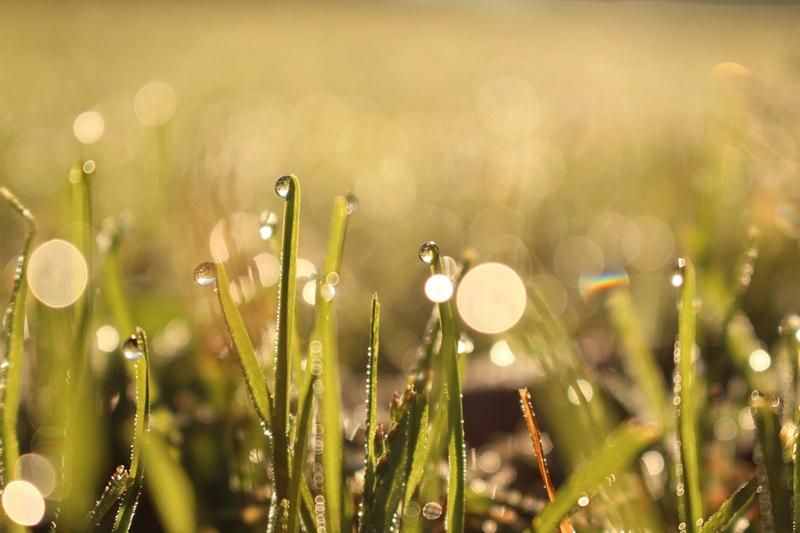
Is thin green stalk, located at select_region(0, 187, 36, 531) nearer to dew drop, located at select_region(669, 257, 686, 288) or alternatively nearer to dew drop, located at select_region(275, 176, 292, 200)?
dew drop, located at select_region(275, 176, 292, 200)

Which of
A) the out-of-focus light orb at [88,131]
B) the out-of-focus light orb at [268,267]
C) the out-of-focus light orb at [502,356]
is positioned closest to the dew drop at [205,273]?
the out-of-focus light orb at [268,267]

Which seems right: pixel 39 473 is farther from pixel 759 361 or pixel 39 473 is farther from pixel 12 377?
pixel 759 361

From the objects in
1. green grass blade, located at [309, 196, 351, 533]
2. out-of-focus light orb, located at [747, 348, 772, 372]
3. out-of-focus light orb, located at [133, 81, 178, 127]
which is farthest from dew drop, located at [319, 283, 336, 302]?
out-of-focus light orb, located at [133, 81, 178, 127]

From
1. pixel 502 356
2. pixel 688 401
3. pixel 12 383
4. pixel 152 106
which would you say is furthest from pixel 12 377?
pixel 152 106

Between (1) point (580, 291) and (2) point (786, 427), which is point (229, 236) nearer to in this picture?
(2) point (786, 427)

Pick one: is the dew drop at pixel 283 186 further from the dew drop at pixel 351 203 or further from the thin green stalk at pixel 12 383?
the thin green stalk at pixel 12 383

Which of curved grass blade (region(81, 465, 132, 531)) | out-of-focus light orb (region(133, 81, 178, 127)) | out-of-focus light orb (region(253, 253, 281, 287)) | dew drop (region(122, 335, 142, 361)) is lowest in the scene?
curved grass blade (region(81, 465, 132, 531))
